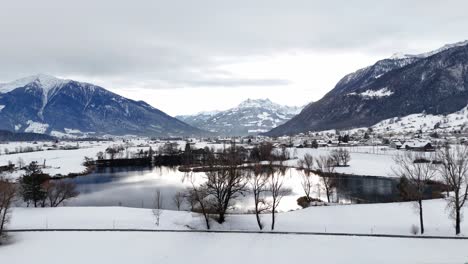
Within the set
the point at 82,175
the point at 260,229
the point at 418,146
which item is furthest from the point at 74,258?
the point at 418,146

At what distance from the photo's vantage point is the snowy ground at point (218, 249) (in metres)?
39.1

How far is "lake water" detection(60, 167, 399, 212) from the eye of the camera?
77125 mm

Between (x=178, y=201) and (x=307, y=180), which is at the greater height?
(x=307, y=180)

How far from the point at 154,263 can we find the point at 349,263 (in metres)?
19.5

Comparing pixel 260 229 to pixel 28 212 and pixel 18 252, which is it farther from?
pixel 28 212

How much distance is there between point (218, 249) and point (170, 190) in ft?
170

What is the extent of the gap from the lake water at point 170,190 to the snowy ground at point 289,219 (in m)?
9.53

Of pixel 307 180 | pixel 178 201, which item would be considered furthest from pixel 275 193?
pixel 307 180

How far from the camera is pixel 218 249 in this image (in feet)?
141

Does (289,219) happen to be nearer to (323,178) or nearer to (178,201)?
(178,201)

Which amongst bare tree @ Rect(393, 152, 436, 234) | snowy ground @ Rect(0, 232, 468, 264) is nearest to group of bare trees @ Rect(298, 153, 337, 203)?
bare tree @ Rect(393, 152, 436, 234)

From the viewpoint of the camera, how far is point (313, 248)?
42281 millimetres

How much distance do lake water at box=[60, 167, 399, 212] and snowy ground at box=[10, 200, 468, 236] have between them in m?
9.53

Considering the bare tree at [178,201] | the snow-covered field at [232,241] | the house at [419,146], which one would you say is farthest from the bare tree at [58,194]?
the house at [419,146]
